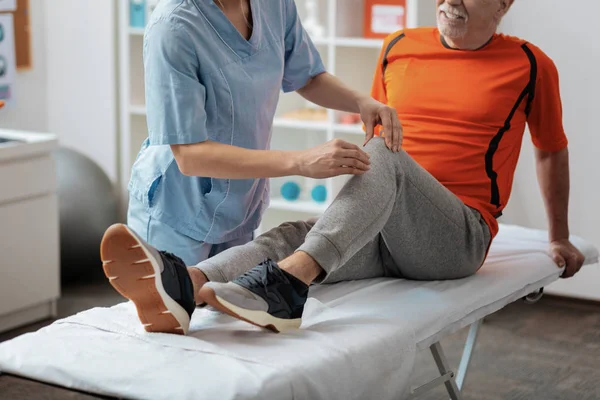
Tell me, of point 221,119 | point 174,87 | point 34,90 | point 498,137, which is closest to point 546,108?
point 498,137

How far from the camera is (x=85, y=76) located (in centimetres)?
416

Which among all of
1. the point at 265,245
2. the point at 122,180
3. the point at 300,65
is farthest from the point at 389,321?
the point at 122,180

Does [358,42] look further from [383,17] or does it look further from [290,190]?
[290,190]

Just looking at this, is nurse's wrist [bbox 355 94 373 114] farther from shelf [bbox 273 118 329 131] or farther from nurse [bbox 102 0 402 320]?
shelf [bbox 273 118 329 131]

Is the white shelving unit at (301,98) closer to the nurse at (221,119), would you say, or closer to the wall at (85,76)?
the wall at (85,76)

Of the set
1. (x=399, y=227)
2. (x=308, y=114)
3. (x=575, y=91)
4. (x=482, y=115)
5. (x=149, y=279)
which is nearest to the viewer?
(x=149, y=279)

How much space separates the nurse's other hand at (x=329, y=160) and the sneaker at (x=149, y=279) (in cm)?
30

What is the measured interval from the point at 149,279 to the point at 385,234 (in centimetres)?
63

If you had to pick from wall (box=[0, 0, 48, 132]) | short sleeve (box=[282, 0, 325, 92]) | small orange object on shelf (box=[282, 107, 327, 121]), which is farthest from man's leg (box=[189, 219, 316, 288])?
wall (box=[0, 0, 48, 132])

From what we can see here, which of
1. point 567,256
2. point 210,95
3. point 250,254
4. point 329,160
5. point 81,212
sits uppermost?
point 210,95

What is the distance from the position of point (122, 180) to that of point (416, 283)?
7.89ft

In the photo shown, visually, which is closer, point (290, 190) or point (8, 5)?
point (290, 190)

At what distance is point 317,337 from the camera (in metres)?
1.61

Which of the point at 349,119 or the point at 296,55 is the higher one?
the point at 296,55
